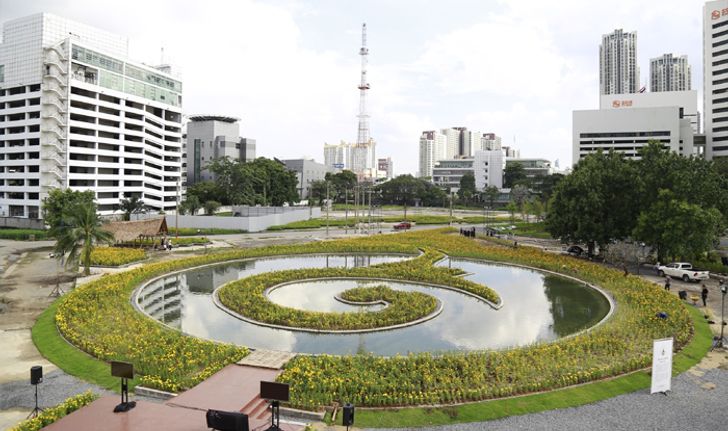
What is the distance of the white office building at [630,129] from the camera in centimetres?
13462

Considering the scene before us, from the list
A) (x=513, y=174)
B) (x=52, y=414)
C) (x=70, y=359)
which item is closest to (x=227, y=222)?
(x=70, y=359)

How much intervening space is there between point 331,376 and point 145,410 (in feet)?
21.1

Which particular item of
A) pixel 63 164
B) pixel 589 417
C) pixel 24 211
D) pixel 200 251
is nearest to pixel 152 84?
pixel 63 164

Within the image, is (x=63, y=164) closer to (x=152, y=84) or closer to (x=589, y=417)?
(x=152, y=84)

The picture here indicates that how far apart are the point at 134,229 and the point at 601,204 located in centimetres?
4750

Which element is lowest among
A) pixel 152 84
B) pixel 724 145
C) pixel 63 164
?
pixel 63 164

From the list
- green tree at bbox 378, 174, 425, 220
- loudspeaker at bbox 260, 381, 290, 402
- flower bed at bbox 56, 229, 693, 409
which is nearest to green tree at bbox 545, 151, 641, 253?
flower bed at bbox 56, 229, 693, 409

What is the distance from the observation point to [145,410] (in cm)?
1493

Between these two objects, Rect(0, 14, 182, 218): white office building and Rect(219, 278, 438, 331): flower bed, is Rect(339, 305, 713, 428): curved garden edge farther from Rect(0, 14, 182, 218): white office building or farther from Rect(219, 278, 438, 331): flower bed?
Rect(0, 14, 182, 218): white office building

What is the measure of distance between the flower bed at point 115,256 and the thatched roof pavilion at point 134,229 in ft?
7.57

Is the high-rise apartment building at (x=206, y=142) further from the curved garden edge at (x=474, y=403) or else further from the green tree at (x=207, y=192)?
the curved garden edge at (x=474, y=403)

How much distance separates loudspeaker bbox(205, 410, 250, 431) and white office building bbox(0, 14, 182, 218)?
→ 267 ft

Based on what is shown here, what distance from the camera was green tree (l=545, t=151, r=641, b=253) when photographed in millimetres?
46938

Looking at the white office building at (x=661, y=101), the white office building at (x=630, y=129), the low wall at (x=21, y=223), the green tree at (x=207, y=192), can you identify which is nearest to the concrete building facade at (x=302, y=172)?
the green tree at (x=207, y=192)
